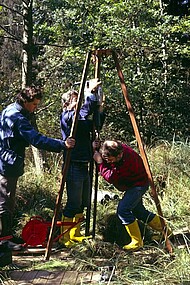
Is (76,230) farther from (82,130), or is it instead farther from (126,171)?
(82,130)

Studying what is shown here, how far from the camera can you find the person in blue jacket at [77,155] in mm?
4691

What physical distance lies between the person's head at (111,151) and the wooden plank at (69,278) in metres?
1.11

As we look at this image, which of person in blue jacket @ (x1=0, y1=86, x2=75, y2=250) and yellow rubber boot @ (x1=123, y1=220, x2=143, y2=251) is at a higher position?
person in blue jacket @ (x1=0, y1=86, x2=75, y2=250)

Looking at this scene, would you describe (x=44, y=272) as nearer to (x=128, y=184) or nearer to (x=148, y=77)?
(x=128, y=184)

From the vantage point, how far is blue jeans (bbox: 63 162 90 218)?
4777 millimetres

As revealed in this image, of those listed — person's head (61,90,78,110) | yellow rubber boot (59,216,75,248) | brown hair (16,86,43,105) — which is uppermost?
brown hair (16,86,43,105)

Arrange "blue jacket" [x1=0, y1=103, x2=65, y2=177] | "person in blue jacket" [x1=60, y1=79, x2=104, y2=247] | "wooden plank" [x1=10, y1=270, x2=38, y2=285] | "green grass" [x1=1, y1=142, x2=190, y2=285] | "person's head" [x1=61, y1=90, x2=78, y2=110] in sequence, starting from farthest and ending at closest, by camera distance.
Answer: "person's head" [x1=61, y1=90, x2=78, y2=110] < "person in blue jacket" [x1=60, y1=79, x2=104, y2=247] < "blue jacket" [x1=0, y1=103, x2=65, y2=177] < "wooden plank" [x1=10, y1=270, x2=38, y2=285] < "green grass" [x1=1, y1=142, x2=190, y2=285]


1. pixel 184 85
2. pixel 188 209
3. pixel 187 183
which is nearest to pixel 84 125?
pixel 188 209

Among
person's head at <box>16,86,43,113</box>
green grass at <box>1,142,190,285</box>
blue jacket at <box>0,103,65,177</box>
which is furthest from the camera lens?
person's head at <box>16,86,43,113</box>

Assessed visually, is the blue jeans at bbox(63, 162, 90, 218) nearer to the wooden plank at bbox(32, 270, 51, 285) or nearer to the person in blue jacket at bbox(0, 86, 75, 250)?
the person in blue jacket at bbox(0, 86, 75, 250)

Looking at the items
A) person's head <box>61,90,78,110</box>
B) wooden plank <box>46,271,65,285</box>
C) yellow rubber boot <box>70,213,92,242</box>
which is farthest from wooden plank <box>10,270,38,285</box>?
person's head <box>61,90,78,110</box>

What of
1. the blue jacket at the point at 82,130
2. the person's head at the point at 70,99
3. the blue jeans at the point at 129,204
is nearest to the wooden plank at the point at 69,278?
the blue jeans at the point at 129,204

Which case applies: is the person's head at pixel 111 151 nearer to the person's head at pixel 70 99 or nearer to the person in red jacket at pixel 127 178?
the person in red jacket at pixel 127 178

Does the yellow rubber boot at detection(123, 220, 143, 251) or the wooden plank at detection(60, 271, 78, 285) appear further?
the yellow rubber boot at detection(123, 220, 143, 251)
